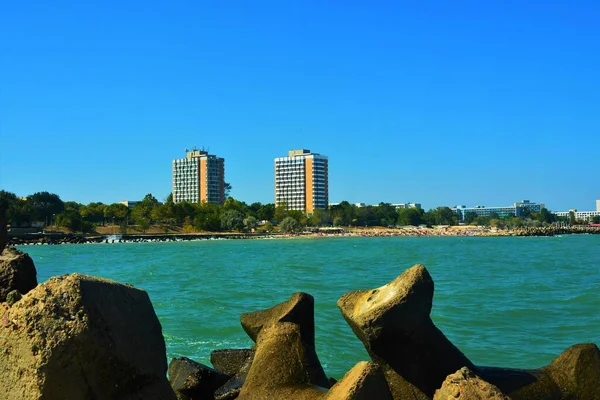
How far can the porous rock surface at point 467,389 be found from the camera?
382cm

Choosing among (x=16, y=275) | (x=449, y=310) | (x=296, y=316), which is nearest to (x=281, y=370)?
(x=296, y=316)

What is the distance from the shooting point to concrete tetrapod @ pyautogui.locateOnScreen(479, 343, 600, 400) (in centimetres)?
622

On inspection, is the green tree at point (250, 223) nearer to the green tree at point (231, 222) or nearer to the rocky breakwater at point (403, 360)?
the green tree at point (231, 222)

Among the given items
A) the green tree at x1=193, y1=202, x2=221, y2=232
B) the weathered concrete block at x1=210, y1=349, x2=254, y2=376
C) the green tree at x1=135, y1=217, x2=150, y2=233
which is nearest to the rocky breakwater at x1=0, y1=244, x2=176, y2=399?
the weathered concrete block at x1=210, y1=349, x2=254, y2=376

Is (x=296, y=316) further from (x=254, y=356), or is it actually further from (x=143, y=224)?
(x=143, y=224)

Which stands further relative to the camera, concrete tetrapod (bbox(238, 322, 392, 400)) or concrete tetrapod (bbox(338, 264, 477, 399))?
concrete tetrapod (bbox(338, 264, 477, 399))

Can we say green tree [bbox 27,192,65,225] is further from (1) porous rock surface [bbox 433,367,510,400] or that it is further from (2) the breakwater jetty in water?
(1) porous rock surface [bbox 433,367,510,400]

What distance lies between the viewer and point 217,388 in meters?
7.56

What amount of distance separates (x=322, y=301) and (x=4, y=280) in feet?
48.6

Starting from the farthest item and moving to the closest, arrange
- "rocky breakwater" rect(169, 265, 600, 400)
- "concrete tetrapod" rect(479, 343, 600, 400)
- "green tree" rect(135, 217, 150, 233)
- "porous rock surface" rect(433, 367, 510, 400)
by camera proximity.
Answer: "green tree" rect(135, 217, 150, 233), "concrete tetrapod" rect(479, 343, 600, 400), "rocky breakwater" rect(169, 265, 600, 400), "porous rock surface" rect(433, 367, 510, 400)

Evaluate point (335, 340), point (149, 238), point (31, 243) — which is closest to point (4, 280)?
point (335, 340)

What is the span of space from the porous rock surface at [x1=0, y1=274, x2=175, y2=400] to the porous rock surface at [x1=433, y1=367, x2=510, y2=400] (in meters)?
2.07

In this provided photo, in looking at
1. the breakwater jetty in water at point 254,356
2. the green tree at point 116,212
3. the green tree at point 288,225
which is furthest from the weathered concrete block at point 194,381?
the green tree at point 288,225

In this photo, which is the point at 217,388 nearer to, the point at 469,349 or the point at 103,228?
the point at 469,349
